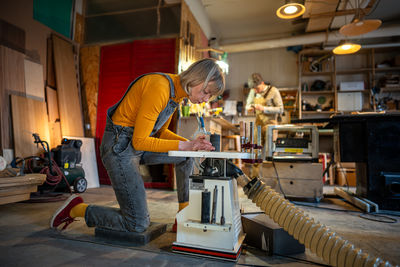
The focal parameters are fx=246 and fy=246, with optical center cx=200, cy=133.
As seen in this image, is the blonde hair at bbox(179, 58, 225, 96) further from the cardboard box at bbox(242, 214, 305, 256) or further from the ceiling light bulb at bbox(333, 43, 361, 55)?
the ceiling light bulb at bbox(333, 43, 361, 55)

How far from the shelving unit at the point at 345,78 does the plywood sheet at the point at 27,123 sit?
17.7 feet

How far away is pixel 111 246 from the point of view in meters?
1.49

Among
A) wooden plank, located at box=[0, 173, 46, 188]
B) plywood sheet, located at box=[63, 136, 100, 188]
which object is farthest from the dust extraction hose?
plywood sheet, located at box=[63, 136, 100, 188]

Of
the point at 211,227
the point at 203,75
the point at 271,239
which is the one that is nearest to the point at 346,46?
the point at 203,75

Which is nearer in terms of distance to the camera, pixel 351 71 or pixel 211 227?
pixel 211 227

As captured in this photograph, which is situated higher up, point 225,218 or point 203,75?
point 203,75

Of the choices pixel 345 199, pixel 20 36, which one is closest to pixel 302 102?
pixel 345 199

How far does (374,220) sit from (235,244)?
5.32 ft

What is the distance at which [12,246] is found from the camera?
146 cm

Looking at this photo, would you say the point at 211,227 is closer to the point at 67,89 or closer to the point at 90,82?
the point at 67,89

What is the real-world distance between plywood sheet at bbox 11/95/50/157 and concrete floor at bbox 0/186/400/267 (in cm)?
127

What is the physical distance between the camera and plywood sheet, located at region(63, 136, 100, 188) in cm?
399

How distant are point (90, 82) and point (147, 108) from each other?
12.3ft

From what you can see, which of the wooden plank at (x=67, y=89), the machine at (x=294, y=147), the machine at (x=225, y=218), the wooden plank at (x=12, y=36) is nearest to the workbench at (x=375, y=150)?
the machine at (x=294, y=147)
